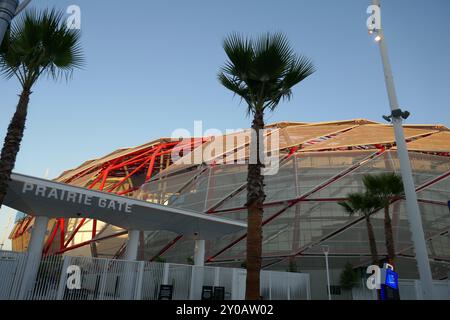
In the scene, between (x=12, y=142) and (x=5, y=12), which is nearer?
(x=5, y=12)

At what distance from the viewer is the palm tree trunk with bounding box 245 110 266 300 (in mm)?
8531

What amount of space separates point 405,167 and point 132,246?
1489 centimetres

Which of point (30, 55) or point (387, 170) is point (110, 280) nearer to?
point (30, 55)

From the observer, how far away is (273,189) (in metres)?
28.3

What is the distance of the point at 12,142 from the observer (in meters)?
8.85

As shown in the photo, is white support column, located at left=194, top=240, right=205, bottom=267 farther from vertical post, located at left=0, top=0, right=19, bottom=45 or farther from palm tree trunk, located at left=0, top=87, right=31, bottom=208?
vertical post, located at left=0, top=0, right=19, bottom=45

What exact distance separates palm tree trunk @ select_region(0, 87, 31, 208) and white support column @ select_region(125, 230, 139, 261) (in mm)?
11187

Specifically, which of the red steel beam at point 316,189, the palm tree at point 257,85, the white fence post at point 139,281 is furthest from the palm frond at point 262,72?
the red steel beam at point 316,189

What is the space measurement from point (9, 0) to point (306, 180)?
80.9ft

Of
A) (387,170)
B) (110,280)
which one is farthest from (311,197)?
(110,280)

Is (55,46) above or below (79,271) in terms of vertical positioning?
above
